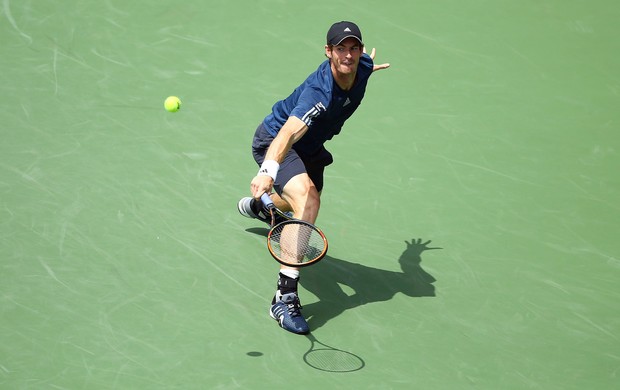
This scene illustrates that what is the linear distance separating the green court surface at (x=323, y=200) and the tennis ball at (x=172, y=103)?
0.21m

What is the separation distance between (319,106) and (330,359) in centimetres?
172

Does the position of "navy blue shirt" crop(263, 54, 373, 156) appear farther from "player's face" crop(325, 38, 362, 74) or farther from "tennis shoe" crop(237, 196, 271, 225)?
"tennis shoe" crop(237, 196, 271, 225)

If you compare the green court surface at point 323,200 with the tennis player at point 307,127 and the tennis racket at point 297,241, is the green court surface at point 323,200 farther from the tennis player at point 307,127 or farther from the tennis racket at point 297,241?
the tennis racket at point 297,241

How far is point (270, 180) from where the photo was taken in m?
5.91

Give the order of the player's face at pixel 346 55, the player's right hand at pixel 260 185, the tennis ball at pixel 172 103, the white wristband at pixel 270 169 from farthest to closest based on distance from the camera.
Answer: the tennis ball at pixel 172 103 → the player's face at pixel 346 55 → the white wristband at pixel 270 169 → the player's right hand at pixel 260 185

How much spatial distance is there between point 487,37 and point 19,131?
527 centimetres

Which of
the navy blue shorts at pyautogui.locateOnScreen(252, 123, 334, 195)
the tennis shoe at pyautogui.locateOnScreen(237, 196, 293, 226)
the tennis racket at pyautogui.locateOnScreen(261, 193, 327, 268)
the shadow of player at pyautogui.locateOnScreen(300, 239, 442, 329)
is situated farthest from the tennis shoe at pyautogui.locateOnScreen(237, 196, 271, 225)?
the tennis racket at pyautogui.locateOnScreen(261, 193, 327, 268)

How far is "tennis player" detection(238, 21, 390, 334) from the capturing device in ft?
20.4

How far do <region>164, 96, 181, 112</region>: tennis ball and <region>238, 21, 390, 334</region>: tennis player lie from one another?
1.76m

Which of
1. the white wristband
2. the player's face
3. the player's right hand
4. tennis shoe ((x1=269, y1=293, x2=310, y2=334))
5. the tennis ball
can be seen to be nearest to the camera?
the player's right hand

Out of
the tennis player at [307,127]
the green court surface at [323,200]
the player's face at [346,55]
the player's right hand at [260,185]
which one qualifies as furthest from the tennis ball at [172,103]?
the player's right hand at [260,185]

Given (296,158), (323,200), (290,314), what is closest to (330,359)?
(290,314)

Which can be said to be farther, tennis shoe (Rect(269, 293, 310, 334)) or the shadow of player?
the shadow of player

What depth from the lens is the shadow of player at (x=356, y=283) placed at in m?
6.71
